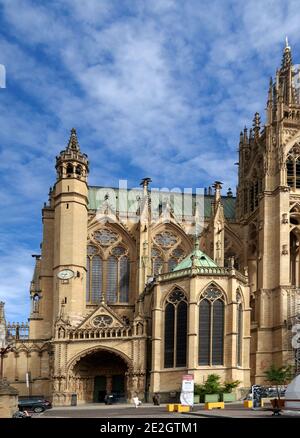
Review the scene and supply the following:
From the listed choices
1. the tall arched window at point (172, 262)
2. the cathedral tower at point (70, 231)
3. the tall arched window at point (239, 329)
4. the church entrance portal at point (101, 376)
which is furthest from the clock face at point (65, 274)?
the tall arched window at point (239, 329)

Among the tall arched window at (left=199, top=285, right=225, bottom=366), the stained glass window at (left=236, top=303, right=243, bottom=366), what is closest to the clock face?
the tall arched window at (left=199, top=285, right=225, bottom=366)

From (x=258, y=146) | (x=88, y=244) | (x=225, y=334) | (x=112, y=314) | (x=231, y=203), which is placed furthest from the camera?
(x=231, y=203)

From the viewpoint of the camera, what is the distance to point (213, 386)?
164ft

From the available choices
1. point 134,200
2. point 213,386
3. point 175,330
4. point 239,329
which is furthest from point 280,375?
point 134,200

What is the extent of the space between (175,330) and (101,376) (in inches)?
366

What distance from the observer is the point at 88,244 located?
66375 mm

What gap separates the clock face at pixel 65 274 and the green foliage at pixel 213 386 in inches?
627

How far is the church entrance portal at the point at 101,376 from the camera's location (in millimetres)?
58031

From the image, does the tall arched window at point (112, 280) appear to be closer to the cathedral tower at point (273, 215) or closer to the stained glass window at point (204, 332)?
the cathedral tower at point (273, 215)

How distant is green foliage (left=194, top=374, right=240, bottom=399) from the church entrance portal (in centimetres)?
930

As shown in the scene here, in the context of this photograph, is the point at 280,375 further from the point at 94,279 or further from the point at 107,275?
the point at 94,279
